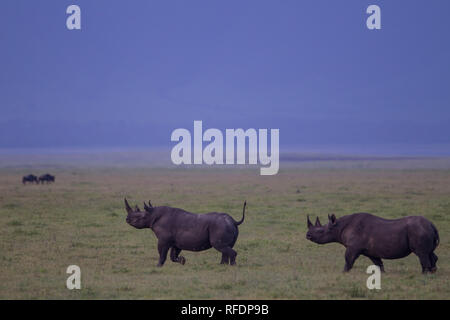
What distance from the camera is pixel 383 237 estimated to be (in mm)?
15398

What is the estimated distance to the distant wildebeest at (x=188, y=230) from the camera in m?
16.6

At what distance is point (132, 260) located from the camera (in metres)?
18.0

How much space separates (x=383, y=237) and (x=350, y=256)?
839mm

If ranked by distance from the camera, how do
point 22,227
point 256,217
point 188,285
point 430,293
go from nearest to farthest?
point 430,293 < point 188,285 < point 22,227 < point 256,217

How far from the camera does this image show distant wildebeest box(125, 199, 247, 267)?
16.6 metres

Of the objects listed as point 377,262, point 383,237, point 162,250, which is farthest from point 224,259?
point 383,237

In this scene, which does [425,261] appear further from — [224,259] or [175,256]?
[175,256]

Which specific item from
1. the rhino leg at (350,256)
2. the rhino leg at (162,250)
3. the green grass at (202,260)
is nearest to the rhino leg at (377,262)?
the green grass at (202,260)

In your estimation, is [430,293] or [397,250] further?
[397,250]

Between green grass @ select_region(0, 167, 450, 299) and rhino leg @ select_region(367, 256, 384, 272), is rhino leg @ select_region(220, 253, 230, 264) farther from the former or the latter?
rhino leg @ select_region(367, 256, 384, 272)

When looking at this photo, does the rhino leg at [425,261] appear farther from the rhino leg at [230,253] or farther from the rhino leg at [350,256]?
the rhino leg at [230,253]

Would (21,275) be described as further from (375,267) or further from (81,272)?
(375,267)
